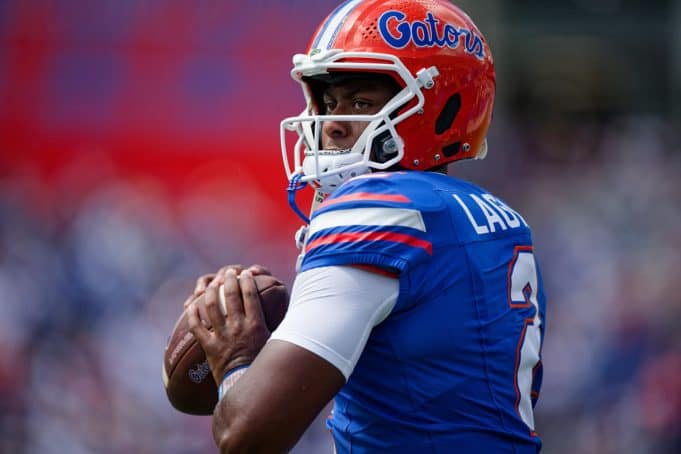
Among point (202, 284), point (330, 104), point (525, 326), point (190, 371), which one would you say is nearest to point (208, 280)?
point (202, 284)

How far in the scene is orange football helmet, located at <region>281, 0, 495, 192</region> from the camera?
2.22 m

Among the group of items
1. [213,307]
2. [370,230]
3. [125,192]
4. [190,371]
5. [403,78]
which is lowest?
[190,371]

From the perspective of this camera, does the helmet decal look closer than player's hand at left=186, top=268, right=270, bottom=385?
No

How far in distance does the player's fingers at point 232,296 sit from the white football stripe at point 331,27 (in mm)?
632

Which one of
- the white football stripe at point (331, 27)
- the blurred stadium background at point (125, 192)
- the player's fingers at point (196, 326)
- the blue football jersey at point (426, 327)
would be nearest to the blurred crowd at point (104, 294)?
the blurred stadium background at point (125, 192)

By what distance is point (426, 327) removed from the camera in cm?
191

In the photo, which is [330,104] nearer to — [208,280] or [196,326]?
[208,280]

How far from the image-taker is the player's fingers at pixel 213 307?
208 cm

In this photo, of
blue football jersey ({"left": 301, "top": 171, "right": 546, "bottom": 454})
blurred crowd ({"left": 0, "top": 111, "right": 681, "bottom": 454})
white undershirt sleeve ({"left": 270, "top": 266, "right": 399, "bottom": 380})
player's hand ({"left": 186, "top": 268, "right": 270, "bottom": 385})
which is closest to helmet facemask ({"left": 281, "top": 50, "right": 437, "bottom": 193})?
blue football jersey ({"left": 301, "top": 171, "right": 546, "bottom": 454})

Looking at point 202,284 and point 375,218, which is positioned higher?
point 375,218

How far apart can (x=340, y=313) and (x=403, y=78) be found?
0.70 meters

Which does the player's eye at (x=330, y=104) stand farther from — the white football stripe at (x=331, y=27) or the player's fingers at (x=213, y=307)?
the player's fingers at (x=213, y=307)

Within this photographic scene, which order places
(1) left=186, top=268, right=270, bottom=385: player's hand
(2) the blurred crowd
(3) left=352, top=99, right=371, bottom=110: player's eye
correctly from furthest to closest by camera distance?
(2) the blurred crowd
(3) left=352, top=99, right=371, bottom=110: player's eye
(1) left=186, top=268, right=270, bottom=385: player's hand

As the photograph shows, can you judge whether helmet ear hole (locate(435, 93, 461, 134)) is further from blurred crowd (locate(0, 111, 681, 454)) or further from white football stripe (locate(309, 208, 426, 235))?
blurred crowd (locate(0, 111, 681, 454))
